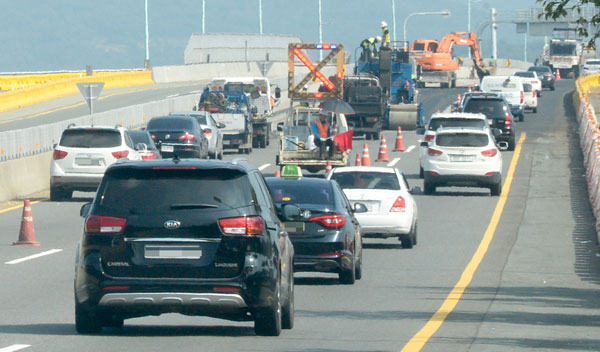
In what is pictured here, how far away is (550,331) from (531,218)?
1717 centimetres

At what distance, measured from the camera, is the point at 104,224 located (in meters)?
12.0

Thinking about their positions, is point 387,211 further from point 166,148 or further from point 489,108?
point 489,108

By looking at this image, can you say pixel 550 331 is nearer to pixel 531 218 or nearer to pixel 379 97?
pixel 531 218

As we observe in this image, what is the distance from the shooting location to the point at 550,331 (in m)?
14.0

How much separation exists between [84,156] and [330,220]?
1461 cm

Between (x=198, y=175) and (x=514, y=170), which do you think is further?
(x=514, y=170)

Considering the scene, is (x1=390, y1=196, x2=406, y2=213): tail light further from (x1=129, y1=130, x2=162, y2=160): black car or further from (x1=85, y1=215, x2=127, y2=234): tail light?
(x1=85, y1=215, x2=127, y2=234): tail light

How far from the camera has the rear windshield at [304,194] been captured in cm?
1892

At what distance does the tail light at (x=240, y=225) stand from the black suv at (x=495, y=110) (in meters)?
35.6

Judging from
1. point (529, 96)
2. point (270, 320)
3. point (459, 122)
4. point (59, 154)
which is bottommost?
point (529, 96)

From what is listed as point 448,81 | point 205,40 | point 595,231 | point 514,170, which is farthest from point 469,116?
point 205,40

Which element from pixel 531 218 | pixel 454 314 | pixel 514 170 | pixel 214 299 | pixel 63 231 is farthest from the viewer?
pixel 514 170

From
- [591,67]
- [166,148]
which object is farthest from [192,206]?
[591,67]

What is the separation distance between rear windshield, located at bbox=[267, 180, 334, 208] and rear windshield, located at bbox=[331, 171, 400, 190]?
5.40 m
